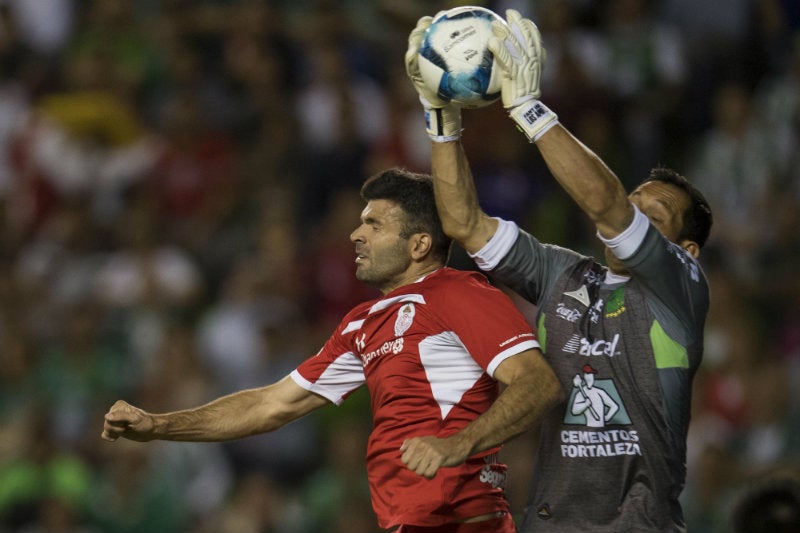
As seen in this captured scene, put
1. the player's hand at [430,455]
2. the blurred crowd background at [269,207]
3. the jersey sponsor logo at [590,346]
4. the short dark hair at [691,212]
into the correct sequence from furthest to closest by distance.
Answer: the blurred crowd background at [269,207], the short dark hair at [691,212], the jersey sponsor logo at [590,346], the player's hand at [430,455]

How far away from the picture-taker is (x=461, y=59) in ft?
14.8

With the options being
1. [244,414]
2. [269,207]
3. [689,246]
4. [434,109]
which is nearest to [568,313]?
[689,246]

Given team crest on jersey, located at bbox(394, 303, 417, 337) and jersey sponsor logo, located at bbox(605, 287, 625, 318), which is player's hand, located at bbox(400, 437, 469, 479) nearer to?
team crest on jersey, located at bbox(394, 303, 417, 337)

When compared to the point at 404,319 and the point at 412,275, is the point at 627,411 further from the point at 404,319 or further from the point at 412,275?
the point at 412,275

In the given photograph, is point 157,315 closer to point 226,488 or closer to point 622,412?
point 226,488

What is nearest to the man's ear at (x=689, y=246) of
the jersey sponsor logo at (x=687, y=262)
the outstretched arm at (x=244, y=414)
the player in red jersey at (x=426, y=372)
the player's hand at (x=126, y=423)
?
the jersey sponsor logo at (x=687, y=262)

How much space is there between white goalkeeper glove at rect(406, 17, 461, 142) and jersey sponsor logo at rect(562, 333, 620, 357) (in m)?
0.87

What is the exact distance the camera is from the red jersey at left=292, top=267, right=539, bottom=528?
4555mm

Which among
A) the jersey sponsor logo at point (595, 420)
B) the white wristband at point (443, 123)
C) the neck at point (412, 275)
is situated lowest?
the jersey sponsor logo at point (595, 420)

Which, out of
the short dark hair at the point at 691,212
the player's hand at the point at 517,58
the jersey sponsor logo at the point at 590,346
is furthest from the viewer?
the short dark hair at the point at 691,212

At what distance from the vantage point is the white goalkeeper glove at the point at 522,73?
443cm

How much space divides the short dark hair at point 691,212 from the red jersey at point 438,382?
761mm

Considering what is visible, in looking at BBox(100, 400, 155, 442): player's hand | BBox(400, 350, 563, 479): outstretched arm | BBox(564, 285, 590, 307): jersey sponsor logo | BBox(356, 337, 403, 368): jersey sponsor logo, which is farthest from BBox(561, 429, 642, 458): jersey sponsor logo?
BBox(100, 400, 155, 442): player's hand

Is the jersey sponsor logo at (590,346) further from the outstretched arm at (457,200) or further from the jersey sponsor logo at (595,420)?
the outstretched arm at (457,200)
